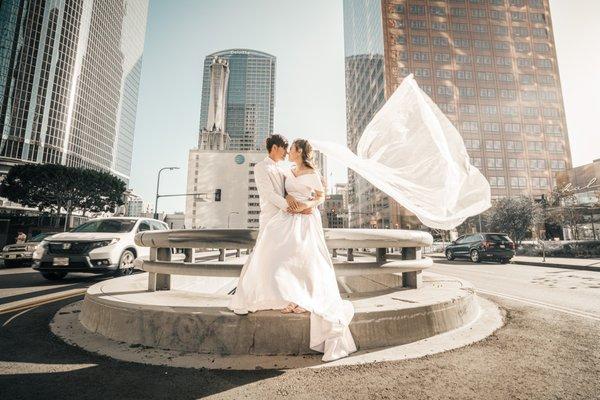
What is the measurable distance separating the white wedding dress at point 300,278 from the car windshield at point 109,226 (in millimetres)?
7461

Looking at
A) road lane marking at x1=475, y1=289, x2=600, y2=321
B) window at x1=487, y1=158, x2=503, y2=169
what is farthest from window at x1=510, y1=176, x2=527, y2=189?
road lane marking at x1=475, y1=289, x2=600, y2=321

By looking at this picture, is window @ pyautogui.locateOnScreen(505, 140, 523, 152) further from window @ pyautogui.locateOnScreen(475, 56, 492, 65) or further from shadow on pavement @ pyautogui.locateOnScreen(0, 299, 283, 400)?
Answer: shadow on pavement @ pyautogui.locateOnScreen(0, 299, 283, 400)

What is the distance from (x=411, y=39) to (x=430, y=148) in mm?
86569

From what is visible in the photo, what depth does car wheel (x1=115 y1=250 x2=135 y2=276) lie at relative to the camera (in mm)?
7836

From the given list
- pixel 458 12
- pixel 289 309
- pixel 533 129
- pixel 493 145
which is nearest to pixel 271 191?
pixel 289 309

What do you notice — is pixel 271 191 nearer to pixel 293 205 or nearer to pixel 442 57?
pixel 293 205

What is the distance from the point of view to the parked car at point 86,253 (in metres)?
7.05

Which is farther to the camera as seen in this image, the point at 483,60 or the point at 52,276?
the point at 483,60

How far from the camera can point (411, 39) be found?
76250 mm

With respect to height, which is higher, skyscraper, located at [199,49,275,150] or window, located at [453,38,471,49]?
skyscraper, located at [199,49,275,150]

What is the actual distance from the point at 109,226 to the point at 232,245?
749cm

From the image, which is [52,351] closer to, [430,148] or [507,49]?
[430,148]

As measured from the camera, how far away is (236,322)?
2465mm

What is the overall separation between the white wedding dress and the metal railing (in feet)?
1.01
